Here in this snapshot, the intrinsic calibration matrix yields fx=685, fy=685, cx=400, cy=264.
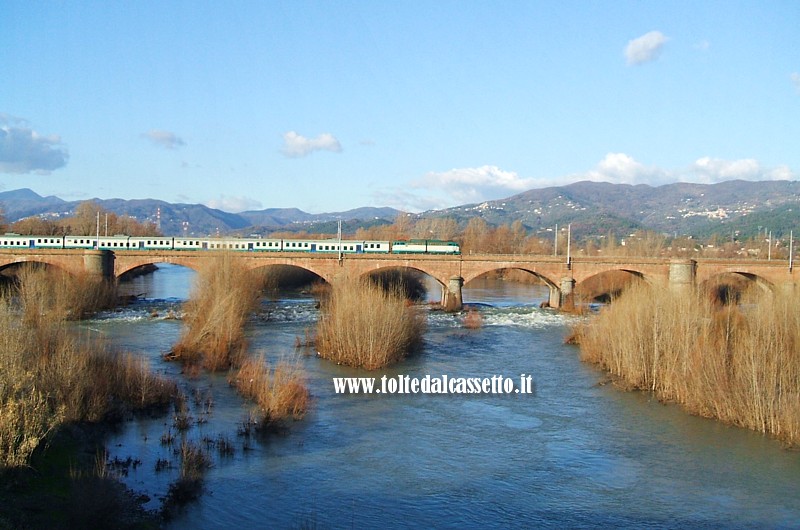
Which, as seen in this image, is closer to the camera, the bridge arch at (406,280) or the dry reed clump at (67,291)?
the dry reed clump at (67,291)

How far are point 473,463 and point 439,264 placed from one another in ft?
128

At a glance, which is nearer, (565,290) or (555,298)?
(565,290)

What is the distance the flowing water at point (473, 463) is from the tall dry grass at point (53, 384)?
3.79 feet

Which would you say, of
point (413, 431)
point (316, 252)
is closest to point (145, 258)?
point (316, 252)

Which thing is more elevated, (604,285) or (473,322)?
(604,285)

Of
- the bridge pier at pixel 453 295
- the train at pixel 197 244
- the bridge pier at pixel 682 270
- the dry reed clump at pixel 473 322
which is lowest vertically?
the dry reed clump at pixel 473 322

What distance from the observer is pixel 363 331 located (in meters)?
27.4

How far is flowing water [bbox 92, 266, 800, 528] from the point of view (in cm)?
1407

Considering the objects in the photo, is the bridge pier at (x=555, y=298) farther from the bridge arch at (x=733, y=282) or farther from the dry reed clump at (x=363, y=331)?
the dry reed clump at (x=363, y=331)

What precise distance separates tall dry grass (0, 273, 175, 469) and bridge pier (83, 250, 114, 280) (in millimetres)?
28394

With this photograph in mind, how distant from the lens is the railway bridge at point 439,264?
52594 mm

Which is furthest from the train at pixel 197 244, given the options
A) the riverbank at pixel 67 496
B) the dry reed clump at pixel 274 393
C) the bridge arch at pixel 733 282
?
the riverbank at pixel 67 496

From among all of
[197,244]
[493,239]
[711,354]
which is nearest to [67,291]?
[197,244]

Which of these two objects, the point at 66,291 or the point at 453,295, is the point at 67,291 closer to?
the point at 66,291
